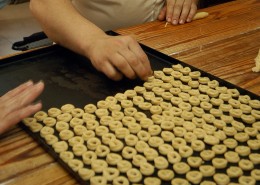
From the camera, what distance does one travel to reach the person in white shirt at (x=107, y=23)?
114cm

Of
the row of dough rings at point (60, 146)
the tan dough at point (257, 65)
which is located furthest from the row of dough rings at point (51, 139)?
the tan dough at point (257, 65)

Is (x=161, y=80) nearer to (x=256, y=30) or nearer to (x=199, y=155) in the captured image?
(x=199, y=155)

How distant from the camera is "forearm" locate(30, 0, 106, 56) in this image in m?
1.24

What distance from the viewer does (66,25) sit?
1.29 m

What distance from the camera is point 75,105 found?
1043 millimetres

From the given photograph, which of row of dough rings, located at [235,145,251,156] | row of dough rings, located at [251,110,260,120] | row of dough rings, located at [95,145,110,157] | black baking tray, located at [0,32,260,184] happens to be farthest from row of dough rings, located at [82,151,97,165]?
row of dough rings, located at [251,110,260,120]

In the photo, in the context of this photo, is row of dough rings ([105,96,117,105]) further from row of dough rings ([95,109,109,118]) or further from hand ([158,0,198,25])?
hand ([158,0,198,25])

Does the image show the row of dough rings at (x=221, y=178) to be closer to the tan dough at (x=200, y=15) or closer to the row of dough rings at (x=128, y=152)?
the row of dough rings at (x=128, y=152)

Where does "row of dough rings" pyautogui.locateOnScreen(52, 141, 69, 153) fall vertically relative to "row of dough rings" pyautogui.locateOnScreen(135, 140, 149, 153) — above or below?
below

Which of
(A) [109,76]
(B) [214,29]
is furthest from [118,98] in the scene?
(B) [214,29]

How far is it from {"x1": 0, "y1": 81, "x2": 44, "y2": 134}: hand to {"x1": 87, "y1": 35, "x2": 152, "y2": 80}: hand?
0.26 metres

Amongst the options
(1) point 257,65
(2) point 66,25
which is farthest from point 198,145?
(2) point 66,25

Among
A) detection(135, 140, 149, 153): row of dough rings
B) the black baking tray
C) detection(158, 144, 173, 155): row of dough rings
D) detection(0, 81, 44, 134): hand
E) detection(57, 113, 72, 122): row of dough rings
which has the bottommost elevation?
the black baking tray

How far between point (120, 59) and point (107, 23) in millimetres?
581
